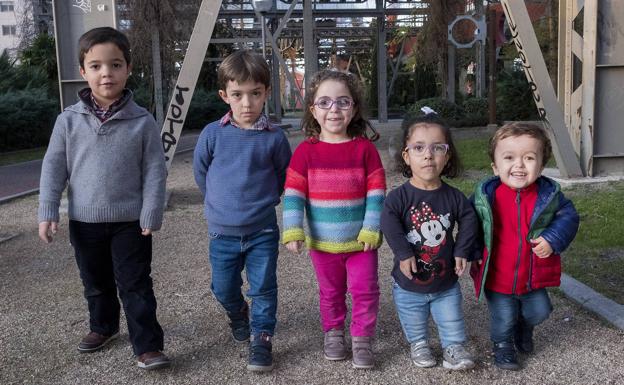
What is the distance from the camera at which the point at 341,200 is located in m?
3.04

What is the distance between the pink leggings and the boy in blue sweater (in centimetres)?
26

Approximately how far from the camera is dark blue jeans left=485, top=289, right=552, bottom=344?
10.0 feet

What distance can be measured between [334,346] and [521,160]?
4.11 feet

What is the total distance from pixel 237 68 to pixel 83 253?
118cm

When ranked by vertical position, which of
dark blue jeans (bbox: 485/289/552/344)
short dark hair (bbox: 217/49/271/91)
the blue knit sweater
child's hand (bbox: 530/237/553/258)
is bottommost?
dark blue jeans (bbox: 485/289/552/344)

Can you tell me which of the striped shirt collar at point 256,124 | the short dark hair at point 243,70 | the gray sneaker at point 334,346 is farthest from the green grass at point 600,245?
the short dark hair at point 243,70

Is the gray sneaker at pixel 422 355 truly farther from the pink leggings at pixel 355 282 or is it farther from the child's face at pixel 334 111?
the child's face at pixel 334 111

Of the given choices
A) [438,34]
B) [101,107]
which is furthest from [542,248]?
[438,34]

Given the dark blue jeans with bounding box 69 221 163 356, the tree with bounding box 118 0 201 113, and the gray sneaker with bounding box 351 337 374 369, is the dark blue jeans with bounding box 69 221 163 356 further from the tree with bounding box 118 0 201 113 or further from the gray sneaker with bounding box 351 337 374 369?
the tree with bounding box 118 0 201 113

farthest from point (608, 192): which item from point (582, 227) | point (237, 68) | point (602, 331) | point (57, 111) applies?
point (57, 111)

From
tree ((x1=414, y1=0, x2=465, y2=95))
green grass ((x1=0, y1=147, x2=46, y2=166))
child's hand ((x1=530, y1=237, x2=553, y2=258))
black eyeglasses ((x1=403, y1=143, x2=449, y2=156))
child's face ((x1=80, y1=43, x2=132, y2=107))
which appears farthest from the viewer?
tree ((x1=414, y1=0, x2=465, y2=95))

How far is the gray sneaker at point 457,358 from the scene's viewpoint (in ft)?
9.72

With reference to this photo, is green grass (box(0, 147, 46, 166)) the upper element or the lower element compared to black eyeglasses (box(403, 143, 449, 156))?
lower

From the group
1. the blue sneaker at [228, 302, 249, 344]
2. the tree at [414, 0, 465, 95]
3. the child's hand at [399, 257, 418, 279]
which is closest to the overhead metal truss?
the tree at [414, 0, 465, 95]
